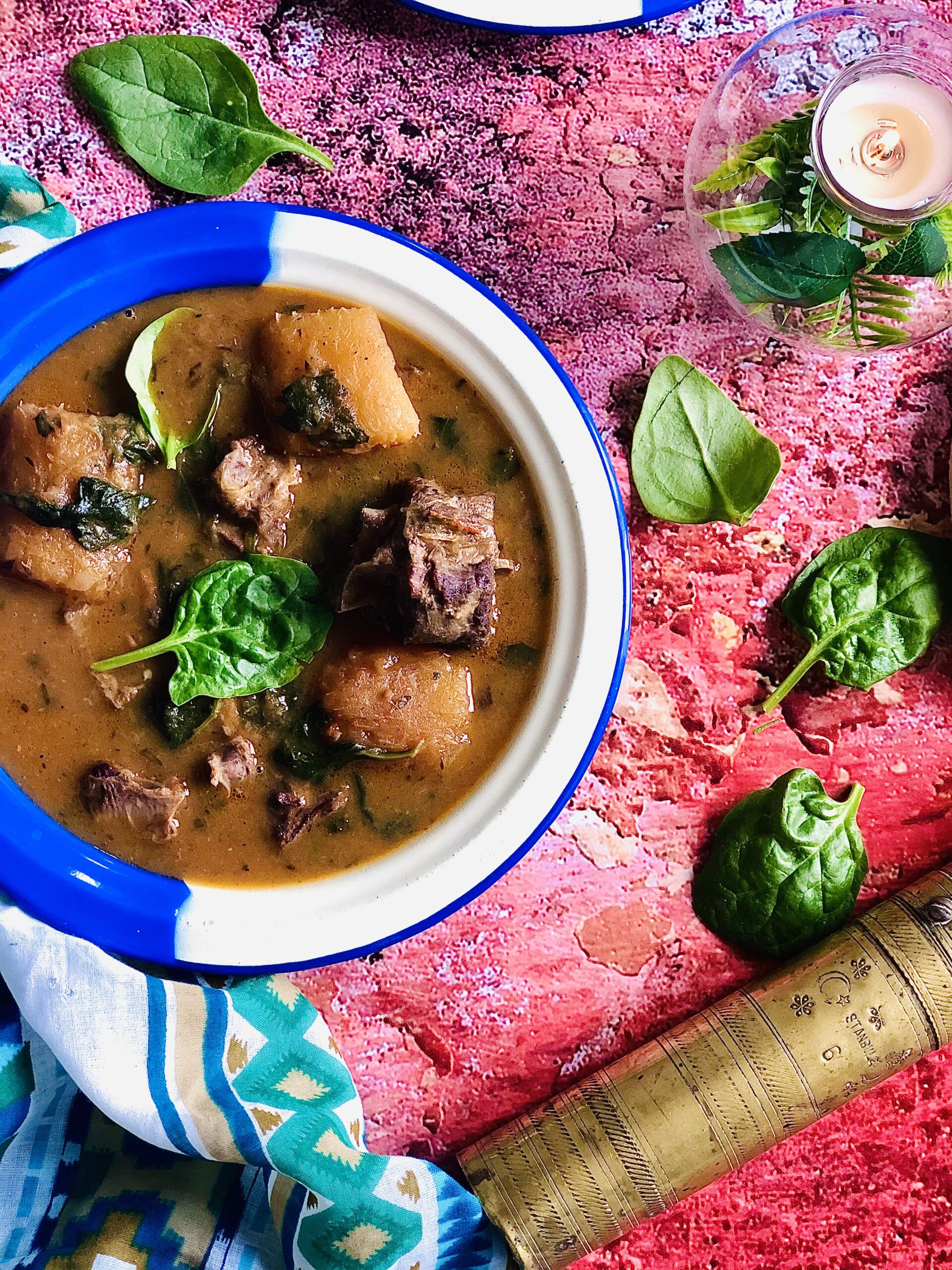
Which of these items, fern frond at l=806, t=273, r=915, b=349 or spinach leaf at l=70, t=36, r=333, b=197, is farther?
spinach leaf at l=70, t=36, r=333, b=197

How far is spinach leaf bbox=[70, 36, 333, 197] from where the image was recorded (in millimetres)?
2525

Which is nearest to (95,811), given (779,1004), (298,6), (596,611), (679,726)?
(596,611)

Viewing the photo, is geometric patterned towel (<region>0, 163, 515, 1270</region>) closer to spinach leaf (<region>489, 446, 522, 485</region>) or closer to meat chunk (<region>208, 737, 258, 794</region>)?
meat chunk (<region>208, 737, 258, 794</region>)

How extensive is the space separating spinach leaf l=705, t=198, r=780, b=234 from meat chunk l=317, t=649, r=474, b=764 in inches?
46.3

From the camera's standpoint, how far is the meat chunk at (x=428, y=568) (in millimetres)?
2238

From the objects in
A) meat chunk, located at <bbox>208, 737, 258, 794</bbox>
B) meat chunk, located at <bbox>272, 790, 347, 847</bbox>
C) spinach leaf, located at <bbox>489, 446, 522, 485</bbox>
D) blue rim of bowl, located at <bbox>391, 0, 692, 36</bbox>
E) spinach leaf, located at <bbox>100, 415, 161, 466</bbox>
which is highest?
blue rim of bowl, located at <bbox>391, 0, 692, 36</bbox>

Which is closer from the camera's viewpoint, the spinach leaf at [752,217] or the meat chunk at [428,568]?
the meat chunk at [428,568]

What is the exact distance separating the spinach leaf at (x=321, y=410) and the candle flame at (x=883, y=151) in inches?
48.3

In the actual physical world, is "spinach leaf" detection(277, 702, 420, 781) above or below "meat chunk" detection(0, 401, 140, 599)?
below

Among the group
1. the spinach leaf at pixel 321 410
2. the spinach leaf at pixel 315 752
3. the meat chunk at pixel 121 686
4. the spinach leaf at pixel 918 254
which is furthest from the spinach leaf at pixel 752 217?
the meat chunk at pixel 121 686

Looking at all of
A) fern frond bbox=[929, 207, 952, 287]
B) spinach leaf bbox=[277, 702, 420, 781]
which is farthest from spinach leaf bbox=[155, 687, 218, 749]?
fern frond bbox=[929, 207, 952, 287]

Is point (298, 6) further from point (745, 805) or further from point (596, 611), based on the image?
point (745, 805)

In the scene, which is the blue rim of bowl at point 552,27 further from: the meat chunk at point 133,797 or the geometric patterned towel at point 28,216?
the meat chunk at point 133,797

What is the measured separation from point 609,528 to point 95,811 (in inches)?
51.7
